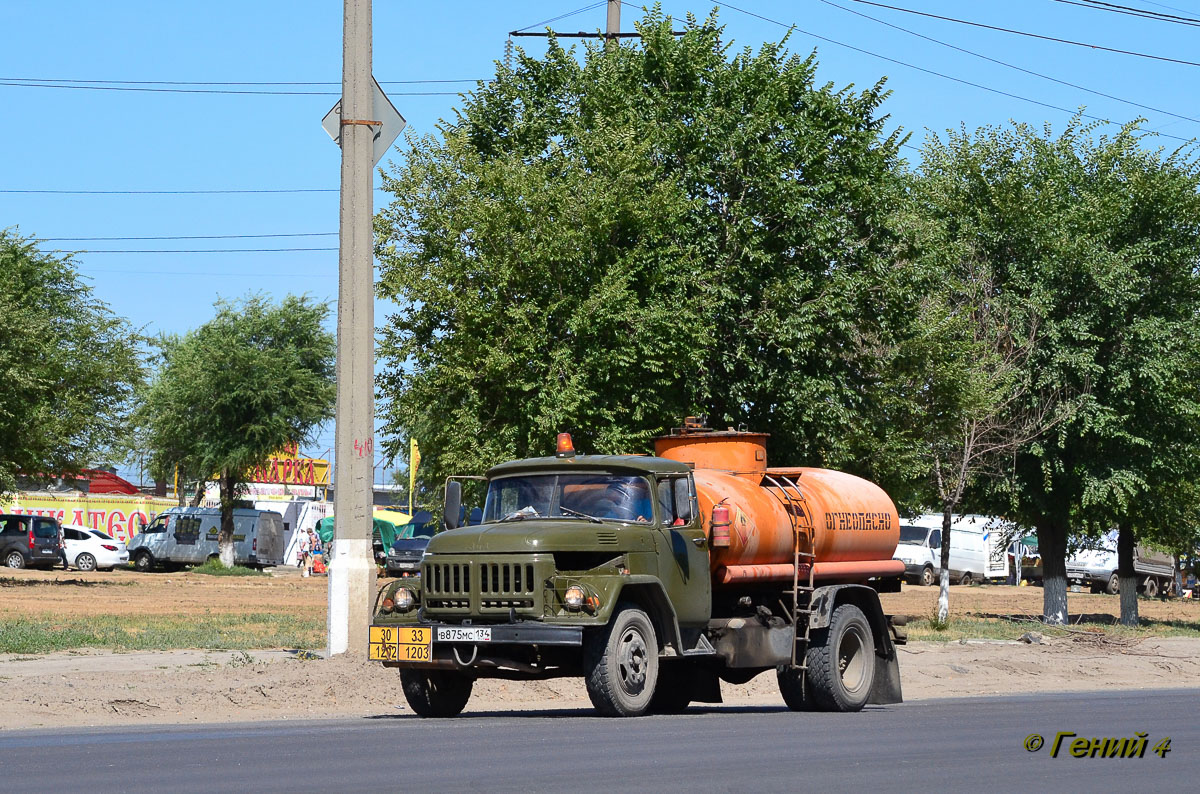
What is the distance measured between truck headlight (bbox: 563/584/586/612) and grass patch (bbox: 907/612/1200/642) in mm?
15598

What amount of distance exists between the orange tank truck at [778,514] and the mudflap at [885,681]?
0.88m

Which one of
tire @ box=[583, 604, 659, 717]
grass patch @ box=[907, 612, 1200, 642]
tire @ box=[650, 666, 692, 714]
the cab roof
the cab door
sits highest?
the cab roof

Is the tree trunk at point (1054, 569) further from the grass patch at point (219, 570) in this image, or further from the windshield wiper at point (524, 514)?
the grass patch at point (219, 570)

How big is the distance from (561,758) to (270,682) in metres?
7.22

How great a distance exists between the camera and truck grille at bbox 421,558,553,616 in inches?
459

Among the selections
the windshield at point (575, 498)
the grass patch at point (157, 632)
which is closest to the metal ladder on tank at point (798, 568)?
the windshield at point (575, 498)

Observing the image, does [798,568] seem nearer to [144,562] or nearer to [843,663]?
[843,663]

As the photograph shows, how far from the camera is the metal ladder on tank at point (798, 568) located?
14148mm

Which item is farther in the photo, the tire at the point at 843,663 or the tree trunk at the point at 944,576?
the tree trunk at the point at 944,576

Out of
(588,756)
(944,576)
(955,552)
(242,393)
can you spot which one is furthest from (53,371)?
(955,552)

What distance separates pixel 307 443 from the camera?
55062 mm

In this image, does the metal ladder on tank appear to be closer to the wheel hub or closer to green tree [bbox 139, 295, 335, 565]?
the wheel hub

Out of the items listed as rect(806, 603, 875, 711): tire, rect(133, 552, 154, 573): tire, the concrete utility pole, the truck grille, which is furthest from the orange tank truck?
rect(133, 552, 154, 573): tire

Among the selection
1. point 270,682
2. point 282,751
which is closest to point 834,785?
point 282,751
